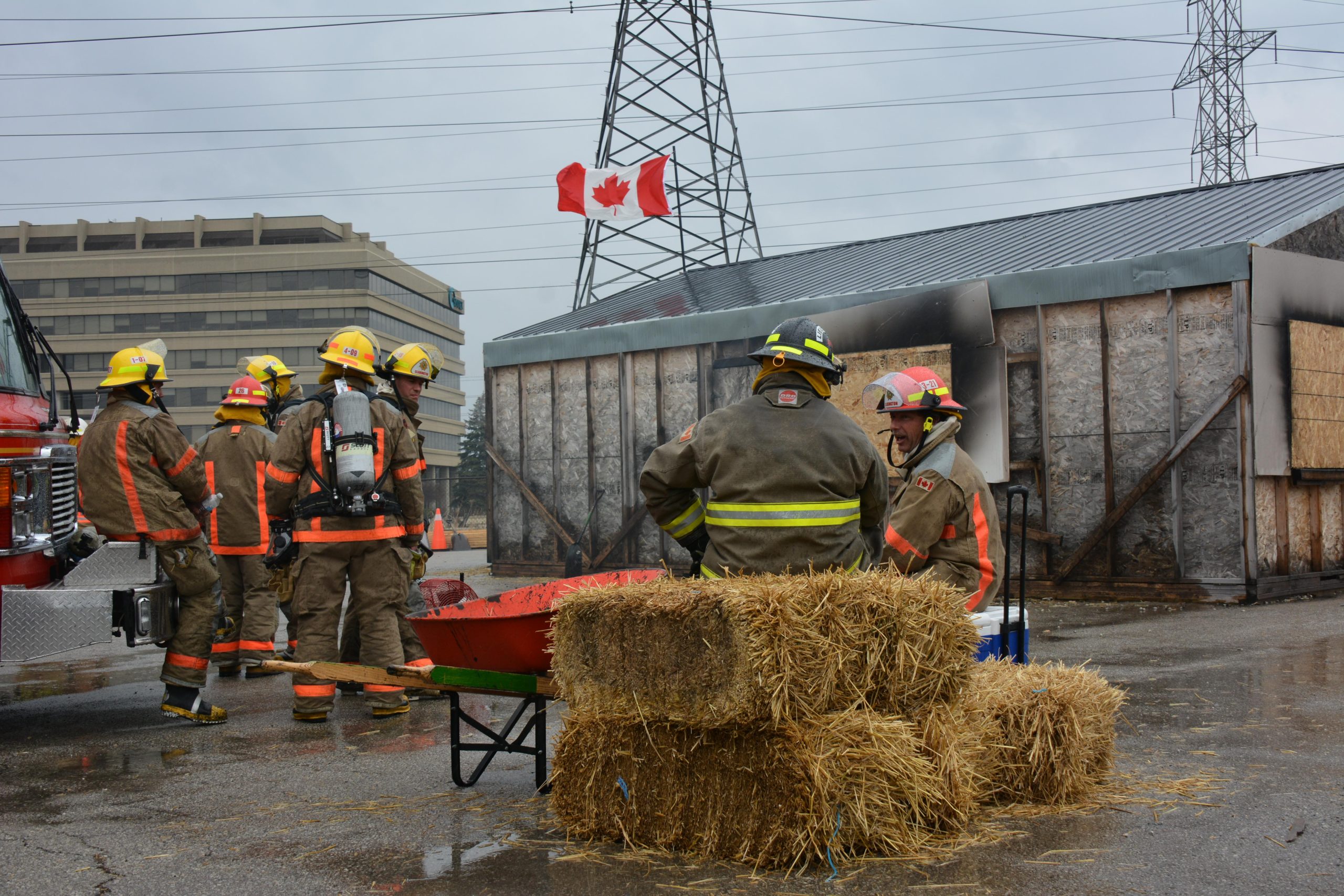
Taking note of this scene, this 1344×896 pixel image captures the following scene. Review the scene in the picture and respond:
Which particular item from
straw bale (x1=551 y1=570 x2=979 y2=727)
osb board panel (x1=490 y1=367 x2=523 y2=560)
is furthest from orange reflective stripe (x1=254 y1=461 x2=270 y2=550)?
osb board panel (x1=490 y1=367 x2=523 y2=560)

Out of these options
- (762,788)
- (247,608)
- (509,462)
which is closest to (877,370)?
(509,462)

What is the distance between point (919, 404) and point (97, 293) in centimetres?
10043

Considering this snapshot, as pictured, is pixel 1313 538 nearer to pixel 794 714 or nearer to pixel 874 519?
pixel 874 519

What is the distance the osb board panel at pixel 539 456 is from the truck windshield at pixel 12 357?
1055 centimetres

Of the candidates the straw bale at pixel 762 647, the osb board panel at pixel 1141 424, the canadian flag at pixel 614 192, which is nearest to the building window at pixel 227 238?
the canadian flag at pixel 614 192

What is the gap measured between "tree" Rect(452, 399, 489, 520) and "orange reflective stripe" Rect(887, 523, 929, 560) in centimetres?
5617

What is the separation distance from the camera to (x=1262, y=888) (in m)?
3.78

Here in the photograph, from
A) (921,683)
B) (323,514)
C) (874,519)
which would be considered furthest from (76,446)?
(921,683)

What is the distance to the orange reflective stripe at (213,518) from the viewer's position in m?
9.28

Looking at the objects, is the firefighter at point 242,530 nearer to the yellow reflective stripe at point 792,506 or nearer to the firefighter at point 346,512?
the firefighter at point 346,512

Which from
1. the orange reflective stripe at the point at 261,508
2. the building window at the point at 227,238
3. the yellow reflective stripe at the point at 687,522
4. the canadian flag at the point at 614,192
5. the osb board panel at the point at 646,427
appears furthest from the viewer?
the building window at the point at 227,238

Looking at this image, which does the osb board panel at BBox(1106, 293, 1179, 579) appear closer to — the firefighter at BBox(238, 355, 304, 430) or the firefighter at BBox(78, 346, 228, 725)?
the firefighter at BBox(238, 355, 304, 430)

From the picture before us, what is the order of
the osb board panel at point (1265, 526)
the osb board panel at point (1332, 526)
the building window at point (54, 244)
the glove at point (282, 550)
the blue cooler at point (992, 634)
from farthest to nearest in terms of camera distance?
the building window at point (54, 244) → the osb board panel at point (1332, 526) → the osb board panel at point (1265, 526) → the glove at point (282, 550) → the blue cooler at point (992, 634)

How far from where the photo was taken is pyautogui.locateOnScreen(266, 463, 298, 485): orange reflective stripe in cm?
725
